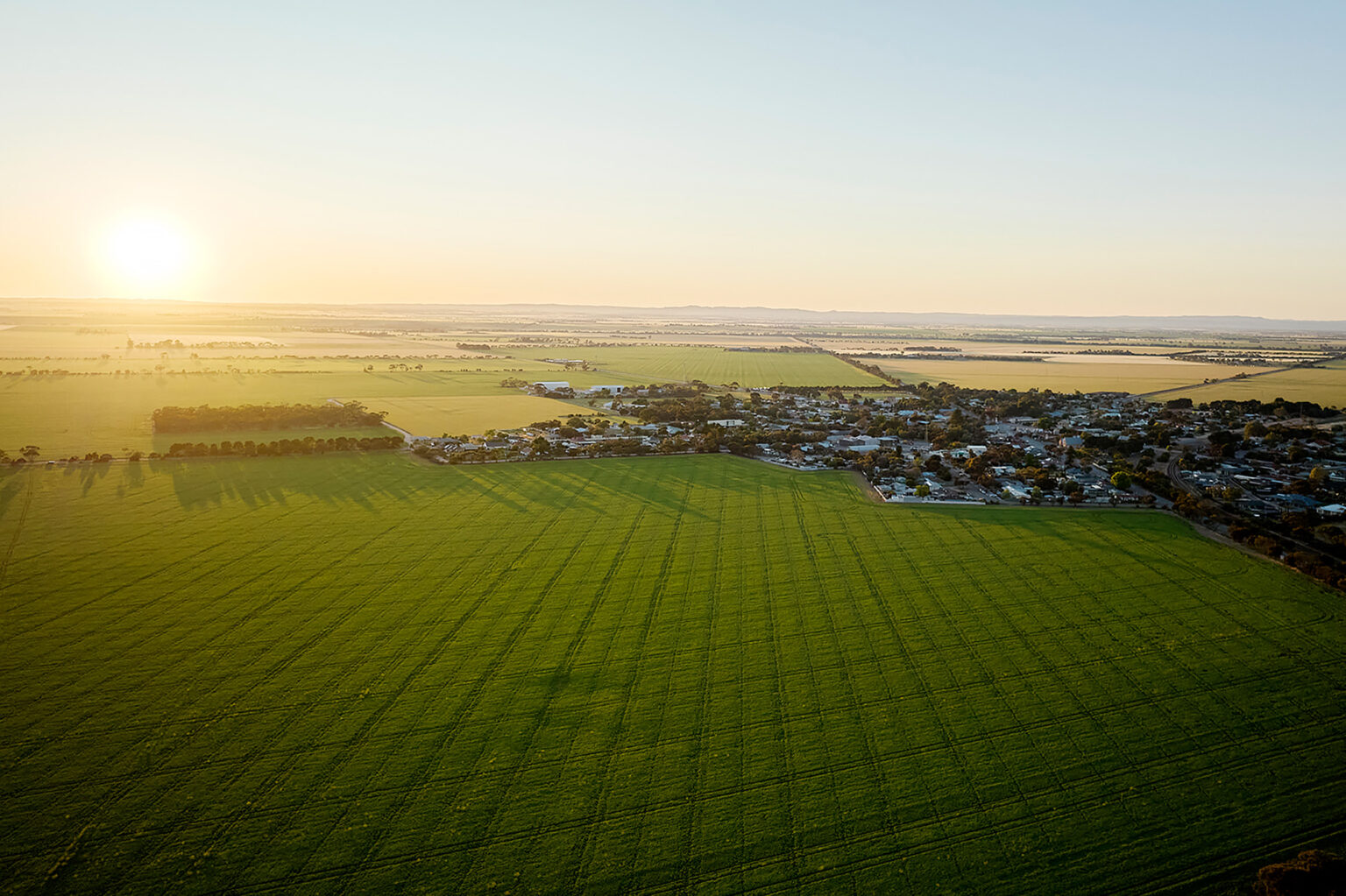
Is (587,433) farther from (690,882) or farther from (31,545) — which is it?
(690,882)

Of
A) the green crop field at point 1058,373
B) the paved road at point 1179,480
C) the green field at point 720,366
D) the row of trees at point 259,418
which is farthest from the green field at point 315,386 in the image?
the paved road at point 1179,480

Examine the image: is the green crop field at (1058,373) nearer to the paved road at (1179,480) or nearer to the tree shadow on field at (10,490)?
the paved road at (1179,480)

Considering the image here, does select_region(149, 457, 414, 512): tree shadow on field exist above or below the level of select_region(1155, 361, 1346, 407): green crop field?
below

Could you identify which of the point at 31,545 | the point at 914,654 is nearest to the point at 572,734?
the point at 914,654

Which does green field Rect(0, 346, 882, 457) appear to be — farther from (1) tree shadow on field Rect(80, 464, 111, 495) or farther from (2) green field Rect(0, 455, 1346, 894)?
(2) green field Rect(0, 455, 1346, 894)

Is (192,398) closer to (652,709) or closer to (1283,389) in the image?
(652,709)

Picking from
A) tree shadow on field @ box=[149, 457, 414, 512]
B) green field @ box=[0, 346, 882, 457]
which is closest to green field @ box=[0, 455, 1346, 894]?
tree shadow on field @ box=[149, 457, 414, 512]

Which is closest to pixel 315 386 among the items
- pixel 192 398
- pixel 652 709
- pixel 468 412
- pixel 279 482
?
pixel 192 398
